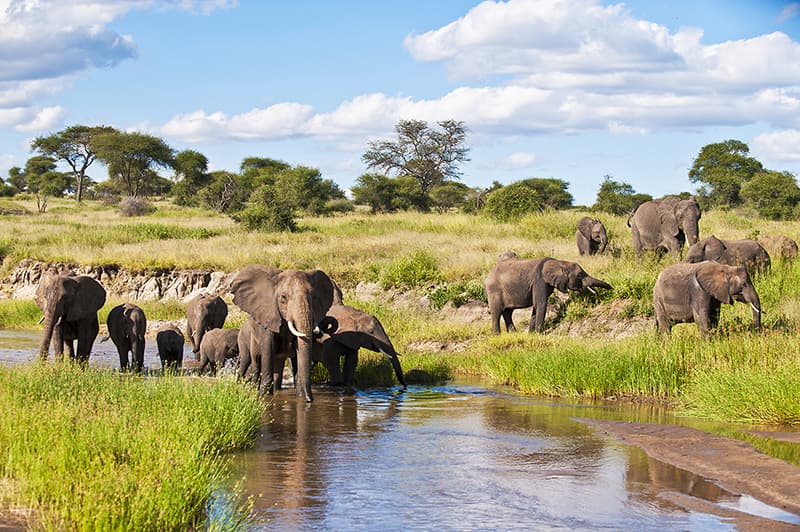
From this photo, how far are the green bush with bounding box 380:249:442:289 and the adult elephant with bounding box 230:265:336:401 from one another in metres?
10.4

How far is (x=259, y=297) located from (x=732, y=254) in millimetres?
11561

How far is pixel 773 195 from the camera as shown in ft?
170

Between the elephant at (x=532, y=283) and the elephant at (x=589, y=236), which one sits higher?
the elephant at (x=589, y=236)

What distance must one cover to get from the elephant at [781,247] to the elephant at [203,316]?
12923 mm

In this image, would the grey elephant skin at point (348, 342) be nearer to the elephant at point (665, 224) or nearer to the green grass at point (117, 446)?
the green grass at point (117, 446)

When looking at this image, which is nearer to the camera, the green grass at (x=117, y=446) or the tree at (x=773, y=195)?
the green grass at (x=117, y=446)

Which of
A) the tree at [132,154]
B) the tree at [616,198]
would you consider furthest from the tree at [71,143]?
the tree at [616,198]

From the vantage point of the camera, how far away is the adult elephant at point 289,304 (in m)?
15.2

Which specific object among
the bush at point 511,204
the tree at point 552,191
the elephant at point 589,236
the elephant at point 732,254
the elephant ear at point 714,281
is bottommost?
the elephant ear at point 714,281

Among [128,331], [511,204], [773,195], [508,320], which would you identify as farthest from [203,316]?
[773,195]

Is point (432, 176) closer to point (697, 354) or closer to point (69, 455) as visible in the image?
point (697, 354)

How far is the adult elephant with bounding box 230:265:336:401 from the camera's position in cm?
1520

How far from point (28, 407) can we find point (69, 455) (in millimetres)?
2401

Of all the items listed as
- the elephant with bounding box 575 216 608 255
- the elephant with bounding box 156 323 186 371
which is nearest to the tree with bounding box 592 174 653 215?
the elephant with bounding box 575 216 608 255
